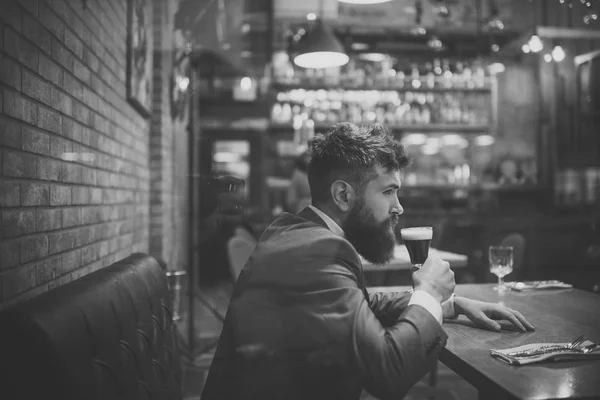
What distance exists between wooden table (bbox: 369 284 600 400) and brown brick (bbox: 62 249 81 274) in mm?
1207

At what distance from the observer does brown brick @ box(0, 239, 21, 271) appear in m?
1.28

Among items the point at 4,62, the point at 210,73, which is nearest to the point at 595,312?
the point at 4,62

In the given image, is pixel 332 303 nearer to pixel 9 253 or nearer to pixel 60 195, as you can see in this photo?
pixel 9 253

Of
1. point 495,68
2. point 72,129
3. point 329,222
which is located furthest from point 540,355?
point 495,68

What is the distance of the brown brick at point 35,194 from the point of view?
1.42 metres

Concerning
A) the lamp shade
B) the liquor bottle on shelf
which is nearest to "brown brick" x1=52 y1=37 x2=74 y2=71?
the lamp shade

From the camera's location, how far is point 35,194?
4.92 feet

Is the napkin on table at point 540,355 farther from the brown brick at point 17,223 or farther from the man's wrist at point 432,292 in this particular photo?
the brown brick at point 17,223

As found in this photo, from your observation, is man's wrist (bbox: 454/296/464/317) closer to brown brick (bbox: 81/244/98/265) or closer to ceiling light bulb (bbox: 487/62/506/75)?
brown brick (bbox: 81/244/98/265)

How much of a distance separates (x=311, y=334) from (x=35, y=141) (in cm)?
94

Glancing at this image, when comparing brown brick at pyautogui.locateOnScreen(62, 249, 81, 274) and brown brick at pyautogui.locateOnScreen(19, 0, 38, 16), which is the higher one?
brown brick at pyautogui.locateOnScreen(19, 0, 38, 16)

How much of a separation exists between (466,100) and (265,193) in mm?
3152

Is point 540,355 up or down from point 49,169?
A: down

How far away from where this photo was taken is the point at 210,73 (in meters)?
8.08
